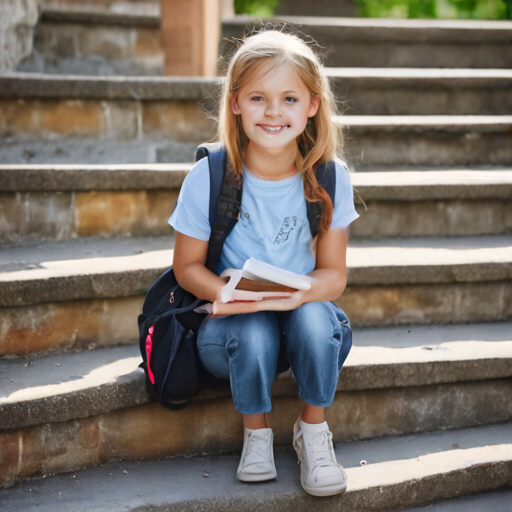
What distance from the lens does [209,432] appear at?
196cm

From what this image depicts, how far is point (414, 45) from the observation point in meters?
3.81

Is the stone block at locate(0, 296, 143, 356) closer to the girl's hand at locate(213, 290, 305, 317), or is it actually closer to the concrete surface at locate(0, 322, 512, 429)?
the concrete surface at locate(0, 322, 512, 429)

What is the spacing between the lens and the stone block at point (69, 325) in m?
2.01

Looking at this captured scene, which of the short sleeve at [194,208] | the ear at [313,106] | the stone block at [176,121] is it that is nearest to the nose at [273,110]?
the ear at [313,106]

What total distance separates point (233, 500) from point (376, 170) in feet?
5.62

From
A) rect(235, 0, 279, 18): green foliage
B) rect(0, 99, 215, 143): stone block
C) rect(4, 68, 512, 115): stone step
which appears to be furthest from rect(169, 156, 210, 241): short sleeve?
rect(235, 0, 279, 18): green foliage

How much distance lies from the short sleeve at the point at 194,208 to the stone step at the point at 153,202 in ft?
2.22

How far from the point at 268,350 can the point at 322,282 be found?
0.24 meters

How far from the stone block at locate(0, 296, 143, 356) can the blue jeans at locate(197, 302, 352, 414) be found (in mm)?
453

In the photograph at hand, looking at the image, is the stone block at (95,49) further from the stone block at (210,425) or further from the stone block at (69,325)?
the stone block at (210,425)

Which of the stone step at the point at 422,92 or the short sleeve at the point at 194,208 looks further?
the stone step at the point at 422,92

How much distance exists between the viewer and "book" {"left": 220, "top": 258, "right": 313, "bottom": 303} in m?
1.61

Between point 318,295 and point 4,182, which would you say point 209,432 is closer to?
point 318,295

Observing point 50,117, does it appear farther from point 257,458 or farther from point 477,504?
point 477,504
